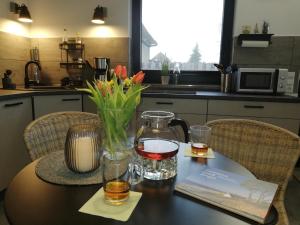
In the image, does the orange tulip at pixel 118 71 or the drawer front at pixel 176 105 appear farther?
the drawer front at pixel 176 105

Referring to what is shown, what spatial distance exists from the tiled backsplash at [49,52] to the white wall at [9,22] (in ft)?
0.20

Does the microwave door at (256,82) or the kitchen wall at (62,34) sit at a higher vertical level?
the kitchen wall at (62,34)

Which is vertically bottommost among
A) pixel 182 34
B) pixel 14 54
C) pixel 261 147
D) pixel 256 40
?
pixel 261 147

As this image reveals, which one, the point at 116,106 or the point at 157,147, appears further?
the point at 157,147

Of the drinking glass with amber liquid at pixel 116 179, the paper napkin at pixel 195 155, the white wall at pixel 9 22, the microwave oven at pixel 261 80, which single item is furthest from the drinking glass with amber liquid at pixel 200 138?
the white wall at pixel 9 22

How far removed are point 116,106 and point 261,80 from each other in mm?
2185

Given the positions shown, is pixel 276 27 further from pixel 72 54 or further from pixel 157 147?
pixel 157 147

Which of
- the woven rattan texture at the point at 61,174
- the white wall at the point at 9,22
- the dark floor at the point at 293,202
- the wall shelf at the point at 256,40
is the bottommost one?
the dark floor at the point at 293,202

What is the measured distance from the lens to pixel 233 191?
668mm

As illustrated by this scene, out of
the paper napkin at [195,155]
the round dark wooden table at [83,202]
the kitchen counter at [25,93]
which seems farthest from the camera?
the kitchen counter at [25,93]

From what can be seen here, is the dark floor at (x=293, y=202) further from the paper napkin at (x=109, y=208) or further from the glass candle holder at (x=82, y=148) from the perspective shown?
the paper napkin at (x=109, y=208)

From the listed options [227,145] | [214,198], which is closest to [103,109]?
[214,198]

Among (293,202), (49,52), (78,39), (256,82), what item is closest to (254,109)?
(256,82)

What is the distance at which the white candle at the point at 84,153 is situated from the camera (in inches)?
30.3
